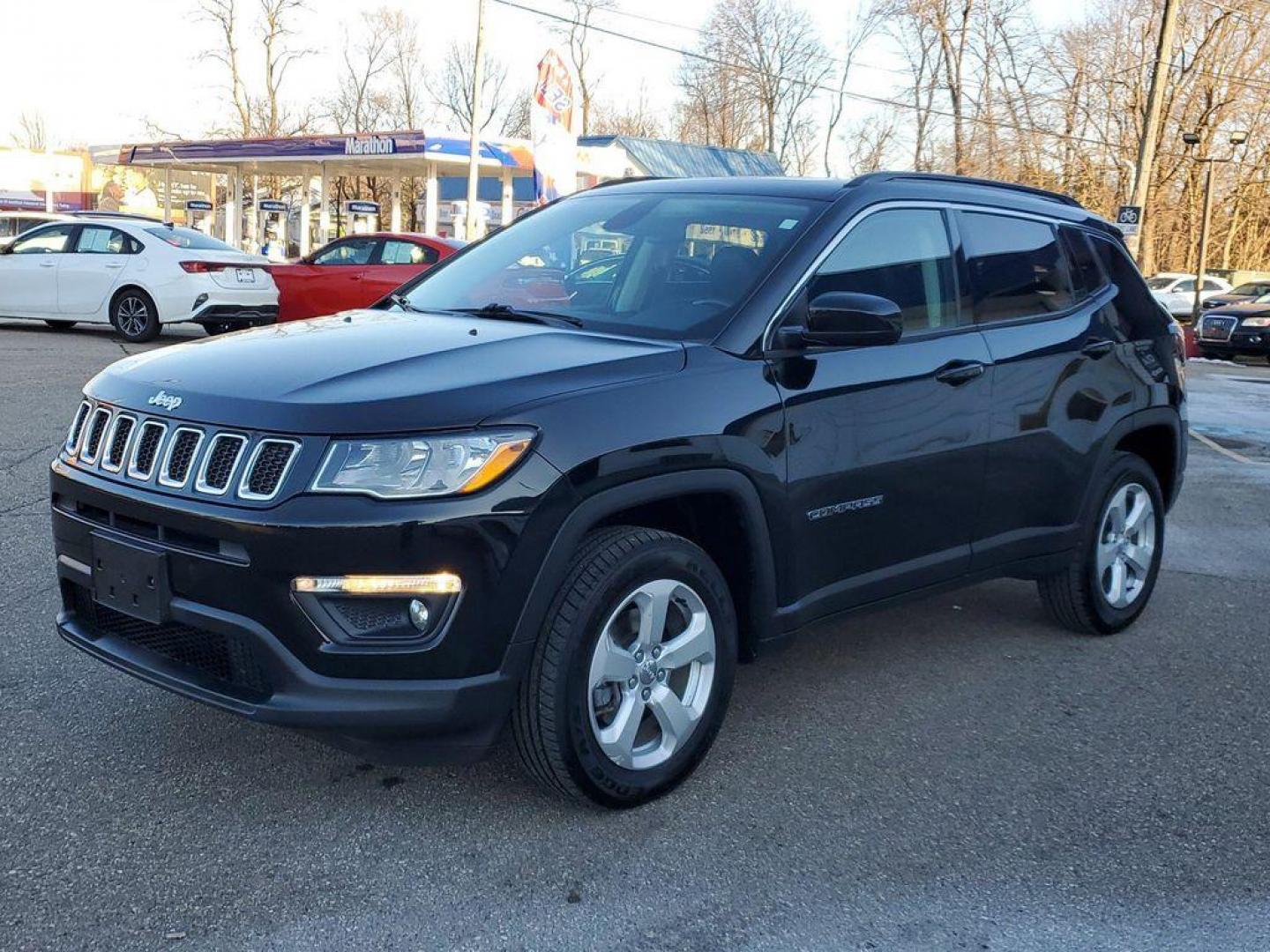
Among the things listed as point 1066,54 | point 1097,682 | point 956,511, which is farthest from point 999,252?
point 1066,54

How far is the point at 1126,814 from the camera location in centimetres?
362

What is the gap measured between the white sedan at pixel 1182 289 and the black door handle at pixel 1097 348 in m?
34.8

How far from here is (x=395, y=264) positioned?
1711 centimetres

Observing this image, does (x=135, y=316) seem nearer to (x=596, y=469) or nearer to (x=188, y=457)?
(x=188, y=457)

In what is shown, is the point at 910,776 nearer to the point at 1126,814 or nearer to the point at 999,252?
the point at 1126,814

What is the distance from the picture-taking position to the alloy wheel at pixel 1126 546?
5262 mm

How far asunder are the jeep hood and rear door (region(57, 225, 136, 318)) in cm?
1263

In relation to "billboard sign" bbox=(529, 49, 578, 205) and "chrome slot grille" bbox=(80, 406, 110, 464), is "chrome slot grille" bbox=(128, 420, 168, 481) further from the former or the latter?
"billboard sign" bbox=(529, 49, 578, 205)

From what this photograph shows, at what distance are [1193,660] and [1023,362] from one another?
147 cm

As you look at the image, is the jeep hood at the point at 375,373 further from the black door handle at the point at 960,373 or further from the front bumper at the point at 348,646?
the black door handle at the point at 960,373

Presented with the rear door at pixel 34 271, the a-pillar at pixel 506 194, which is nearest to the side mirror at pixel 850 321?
the rear door at pixel 34 271

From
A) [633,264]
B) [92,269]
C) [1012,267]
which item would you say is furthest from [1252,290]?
[633,264]

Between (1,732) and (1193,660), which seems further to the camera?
(1193,660)

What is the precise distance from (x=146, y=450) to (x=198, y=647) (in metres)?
0.52
